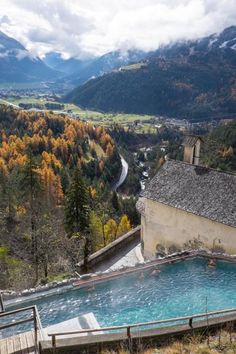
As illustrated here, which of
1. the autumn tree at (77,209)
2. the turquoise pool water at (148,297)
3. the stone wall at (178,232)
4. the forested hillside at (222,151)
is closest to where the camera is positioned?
the turquoise pool water at (148,297)

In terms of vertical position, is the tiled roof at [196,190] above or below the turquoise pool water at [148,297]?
above

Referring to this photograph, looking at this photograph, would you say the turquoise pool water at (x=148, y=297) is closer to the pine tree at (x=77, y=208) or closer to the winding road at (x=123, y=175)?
the pine tree at (x=77, y=208)

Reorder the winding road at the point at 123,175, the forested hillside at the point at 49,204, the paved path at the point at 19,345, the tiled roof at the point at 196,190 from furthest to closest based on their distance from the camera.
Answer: the winding road at the point at 123,175
the forested hillside at the point at 49,204
the tiled roof at the point at 196,190
the paved path at the point at 19,345

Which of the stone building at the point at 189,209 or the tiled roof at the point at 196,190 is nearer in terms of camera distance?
the stone building at the point at 189,209

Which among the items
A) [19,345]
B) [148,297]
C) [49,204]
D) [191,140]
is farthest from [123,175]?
[19,345]

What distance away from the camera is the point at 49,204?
6750cm

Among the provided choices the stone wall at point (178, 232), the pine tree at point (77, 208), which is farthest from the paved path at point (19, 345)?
the pine tree at point (77, 208)

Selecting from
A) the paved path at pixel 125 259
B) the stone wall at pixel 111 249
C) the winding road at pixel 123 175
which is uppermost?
the stone wall at pixel 111 249

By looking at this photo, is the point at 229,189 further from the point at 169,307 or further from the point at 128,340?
the point at 128,340

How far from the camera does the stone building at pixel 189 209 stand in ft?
84.2

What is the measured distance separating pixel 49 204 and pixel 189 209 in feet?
145

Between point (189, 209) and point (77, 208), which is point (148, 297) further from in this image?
point (77, 208)

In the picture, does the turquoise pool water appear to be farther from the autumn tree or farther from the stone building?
the autumn tree

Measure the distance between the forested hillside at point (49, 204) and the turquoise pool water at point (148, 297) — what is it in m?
11.7
